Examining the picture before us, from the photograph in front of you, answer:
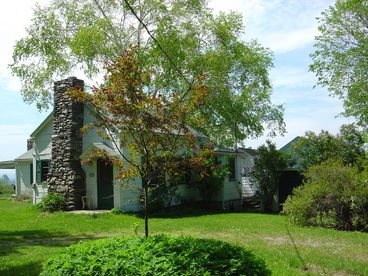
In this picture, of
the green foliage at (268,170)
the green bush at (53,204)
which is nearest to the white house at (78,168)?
the green bush at (53,204)

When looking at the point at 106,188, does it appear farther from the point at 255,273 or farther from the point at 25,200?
the point at 255,273

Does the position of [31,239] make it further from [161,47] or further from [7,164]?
[7,164]

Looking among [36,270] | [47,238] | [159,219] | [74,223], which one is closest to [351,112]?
[159,219]

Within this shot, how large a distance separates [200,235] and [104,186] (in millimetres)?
8382

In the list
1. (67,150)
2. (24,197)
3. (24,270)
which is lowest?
(24,270)

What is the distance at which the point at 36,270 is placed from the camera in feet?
27.3

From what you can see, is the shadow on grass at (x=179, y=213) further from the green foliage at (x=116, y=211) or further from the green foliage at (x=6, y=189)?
the green foliage at (x=6, y=189)

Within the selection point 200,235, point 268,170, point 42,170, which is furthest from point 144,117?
point 42,170

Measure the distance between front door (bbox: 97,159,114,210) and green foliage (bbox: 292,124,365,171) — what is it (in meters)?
10.4

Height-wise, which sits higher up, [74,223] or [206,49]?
[206,49]

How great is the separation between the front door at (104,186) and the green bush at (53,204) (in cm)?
165

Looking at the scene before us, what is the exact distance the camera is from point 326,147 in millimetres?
23250

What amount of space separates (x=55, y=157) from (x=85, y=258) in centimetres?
1559

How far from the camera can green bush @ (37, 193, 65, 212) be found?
19266mm
